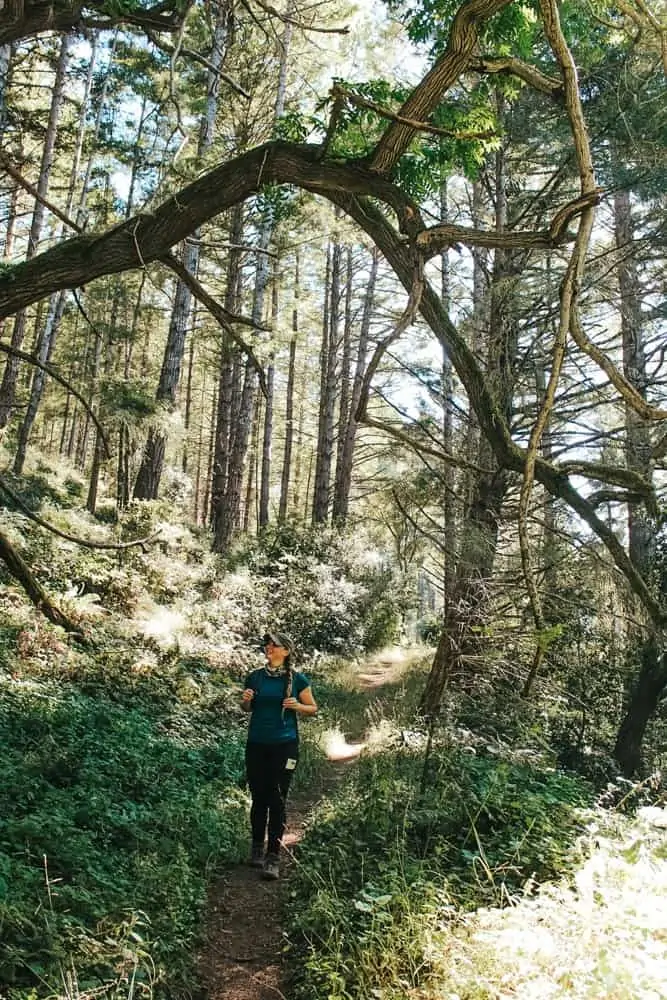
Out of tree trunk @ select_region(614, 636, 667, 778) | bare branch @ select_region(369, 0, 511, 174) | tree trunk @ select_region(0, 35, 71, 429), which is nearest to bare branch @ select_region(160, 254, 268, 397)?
bare branch @ select_region(369, 0, 511, 174)

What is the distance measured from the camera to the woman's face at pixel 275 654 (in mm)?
5586

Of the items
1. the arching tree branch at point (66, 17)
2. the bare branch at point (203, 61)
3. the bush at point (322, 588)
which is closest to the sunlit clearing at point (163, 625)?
the bush at point (322, 588)

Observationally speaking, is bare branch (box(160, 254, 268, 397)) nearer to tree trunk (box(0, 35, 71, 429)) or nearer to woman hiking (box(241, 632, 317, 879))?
woman hiking (box(241, 632, 317, 879))

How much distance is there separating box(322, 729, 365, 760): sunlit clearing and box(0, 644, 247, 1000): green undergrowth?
132cm

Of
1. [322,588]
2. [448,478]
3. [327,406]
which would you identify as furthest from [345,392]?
[448,478]

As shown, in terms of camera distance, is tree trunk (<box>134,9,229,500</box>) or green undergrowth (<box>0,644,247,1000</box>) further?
tree trunk (<box>134,9,229,500</box>)

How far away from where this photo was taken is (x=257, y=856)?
548 cm

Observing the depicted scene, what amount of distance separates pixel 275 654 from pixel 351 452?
14838 mm

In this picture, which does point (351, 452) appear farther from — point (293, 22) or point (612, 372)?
point (612, 372)

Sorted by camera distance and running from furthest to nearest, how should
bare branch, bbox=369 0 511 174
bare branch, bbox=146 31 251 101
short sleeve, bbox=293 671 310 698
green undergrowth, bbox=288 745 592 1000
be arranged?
short sleeve, bbox=293 671 310 698
bare branch, bbox=146 31 251 101
green undergrowth, bbox=288 745 592 1000
bare branch, bbox=369 0 511 174

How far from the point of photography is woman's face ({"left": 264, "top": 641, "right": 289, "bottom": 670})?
18.3 feet

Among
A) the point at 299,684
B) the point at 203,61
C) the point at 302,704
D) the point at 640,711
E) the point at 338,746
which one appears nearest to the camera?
the point at 203,61

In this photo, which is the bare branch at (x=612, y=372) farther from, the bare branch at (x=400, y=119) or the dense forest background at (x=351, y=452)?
the bare branch at (x=400, y=119)

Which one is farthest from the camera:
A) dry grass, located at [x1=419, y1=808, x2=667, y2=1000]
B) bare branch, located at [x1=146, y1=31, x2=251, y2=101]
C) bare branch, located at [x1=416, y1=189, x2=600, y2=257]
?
bare branch, located at [x1=146, y1=31, x2=251, y2=101]
